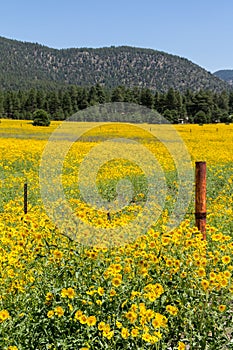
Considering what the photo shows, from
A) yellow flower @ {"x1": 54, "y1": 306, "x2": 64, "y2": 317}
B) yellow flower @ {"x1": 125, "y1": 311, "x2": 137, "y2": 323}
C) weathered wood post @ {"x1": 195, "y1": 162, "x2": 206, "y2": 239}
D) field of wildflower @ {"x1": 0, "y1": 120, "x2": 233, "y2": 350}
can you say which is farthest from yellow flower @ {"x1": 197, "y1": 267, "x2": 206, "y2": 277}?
weathered wood post @ {"x1": 195, "y1": 162, "x2": 206, "y2": 239}

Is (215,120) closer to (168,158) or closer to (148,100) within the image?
(148,100)

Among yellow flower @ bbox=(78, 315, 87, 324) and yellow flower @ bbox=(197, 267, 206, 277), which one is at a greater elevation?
yellow flower @ bbox=(197, 267, 206, 277)

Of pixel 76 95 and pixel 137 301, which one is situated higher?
pixel 76 95

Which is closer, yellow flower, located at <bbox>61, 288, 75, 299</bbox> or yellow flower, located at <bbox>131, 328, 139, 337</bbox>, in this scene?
yellow flower, located at <bbox>131, 328, 139, 337</bbox>

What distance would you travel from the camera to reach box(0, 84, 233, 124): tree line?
237 ft

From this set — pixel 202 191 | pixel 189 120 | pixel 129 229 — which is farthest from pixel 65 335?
pixel 189 120

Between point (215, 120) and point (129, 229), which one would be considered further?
point (215, 120)

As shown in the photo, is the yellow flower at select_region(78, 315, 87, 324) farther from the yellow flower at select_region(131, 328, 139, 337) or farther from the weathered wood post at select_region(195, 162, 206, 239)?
the weathered wood post at select_region(195, 162, 206, 239)

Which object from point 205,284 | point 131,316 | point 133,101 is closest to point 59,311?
point 131,316

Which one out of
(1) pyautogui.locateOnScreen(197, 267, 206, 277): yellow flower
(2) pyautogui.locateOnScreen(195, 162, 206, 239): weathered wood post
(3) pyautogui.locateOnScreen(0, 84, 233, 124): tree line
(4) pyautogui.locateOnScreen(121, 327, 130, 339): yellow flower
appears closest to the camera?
(4) pyautogui.locateOnScreen(121, 327, 130, 339): yellow flower

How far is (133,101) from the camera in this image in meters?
71.7

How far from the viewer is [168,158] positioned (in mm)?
18750

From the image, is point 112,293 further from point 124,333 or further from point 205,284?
point 205,284

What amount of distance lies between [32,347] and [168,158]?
15.6 metres
